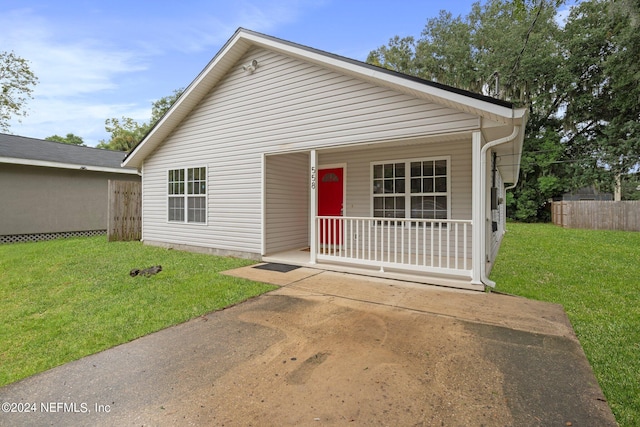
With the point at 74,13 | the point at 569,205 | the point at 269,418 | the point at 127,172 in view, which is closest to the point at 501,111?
the point at 269,418

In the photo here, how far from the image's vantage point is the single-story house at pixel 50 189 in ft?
35.4

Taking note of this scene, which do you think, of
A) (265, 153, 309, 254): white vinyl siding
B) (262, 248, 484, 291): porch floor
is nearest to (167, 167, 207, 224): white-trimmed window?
(265, 153, 309, 254): white vinyl siding

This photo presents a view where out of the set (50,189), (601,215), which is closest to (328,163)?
(50,189)

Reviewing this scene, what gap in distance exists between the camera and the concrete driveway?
6.85ft

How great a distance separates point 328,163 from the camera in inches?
331

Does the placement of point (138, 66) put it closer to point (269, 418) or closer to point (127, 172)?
point (127, 172)

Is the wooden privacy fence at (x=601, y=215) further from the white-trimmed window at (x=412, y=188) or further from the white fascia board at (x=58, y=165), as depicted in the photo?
the white fascia board at (x=58, y=165)

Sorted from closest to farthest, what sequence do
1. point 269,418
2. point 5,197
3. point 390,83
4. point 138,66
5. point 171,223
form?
point 269,418 < point 390,83 < point 171,223 < point 5,197 < point 138,66

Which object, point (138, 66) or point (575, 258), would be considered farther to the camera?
point (138, 66)

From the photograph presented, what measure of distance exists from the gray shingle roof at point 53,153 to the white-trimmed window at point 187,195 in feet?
18.6

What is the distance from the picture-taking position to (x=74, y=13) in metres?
9.99

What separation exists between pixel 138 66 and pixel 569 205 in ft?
80.1

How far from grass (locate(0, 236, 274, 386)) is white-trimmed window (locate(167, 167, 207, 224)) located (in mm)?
1475

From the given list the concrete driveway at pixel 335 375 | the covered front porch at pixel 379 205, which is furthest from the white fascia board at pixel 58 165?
the concrete driveway at pixel 335 375
